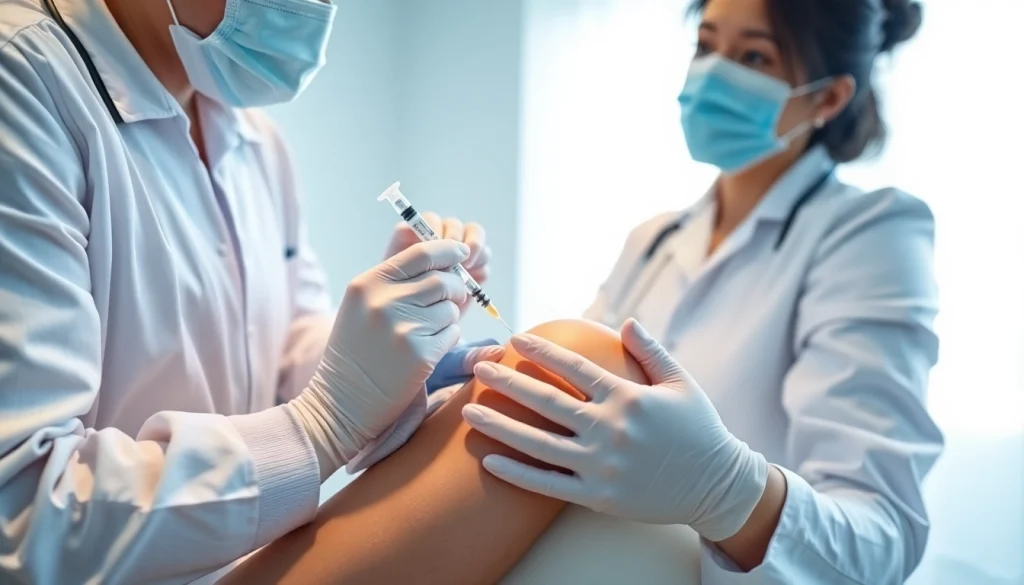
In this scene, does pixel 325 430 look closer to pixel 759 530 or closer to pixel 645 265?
pixel 759 530

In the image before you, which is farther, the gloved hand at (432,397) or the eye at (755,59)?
the eye at (755,59)

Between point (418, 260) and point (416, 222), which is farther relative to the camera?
point (416, 222)

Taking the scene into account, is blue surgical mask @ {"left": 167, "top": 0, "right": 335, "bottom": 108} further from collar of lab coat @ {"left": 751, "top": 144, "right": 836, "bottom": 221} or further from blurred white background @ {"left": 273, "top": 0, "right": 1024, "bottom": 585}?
blurred white background @ {"left": 273, "top": 0, "right": 1024, "bottom": 585}

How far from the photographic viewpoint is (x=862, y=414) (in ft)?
3.58

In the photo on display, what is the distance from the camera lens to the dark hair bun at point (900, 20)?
1.44 meters

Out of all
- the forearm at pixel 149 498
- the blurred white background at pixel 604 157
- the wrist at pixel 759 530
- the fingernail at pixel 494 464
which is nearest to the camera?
the forearm at pixel 149 498

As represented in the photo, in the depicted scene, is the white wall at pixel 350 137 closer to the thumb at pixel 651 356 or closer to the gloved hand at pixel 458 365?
the gloved hand at pixel 458 365

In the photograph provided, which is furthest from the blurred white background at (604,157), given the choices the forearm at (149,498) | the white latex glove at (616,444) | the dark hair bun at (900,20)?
the forearm at (149,498)

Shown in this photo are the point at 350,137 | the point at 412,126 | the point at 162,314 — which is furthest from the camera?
the point at 412,126

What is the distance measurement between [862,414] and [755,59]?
2.37 feet

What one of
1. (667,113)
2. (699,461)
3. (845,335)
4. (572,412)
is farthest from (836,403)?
(667,113)

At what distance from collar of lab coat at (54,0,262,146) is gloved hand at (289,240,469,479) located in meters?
0.40

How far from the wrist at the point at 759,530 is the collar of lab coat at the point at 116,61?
930 mm

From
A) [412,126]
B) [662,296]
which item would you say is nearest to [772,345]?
[662,296]
